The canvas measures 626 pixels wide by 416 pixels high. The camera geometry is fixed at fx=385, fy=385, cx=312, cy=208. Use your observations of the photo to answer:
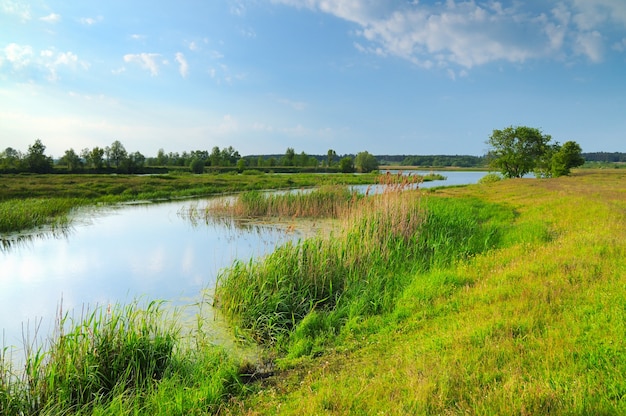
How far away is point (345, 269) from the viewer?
8.98 m

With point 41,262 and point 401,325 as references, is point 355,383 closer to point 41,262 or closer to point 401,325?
point 401,325

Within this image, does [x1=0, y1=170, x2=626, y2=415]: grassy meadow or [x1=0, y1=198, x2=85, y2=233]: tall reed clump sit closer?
[x1=0, y1=170, x2=626, y2=415]: grassy meadow

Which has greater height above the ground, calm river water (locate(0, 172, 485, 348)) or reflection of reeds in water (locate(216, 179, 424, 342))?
reflection of reeds in water (locate(216, 179, 424, 342))

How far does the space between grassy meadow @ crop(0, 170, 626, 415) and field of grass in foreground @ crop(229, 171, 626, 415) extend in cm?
2

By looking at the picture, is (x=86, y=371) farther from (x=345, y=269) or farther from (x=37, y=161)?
(x=37, y=161)

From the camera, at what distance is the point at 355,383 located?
13.6ft

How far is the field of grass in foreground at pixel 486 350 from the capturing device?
11.4ft

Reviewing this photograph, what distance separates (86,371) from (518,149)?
190 feet

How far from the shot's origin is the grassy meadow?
372 centimetres

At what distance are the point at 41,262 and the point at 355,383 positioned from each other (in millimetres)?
12006

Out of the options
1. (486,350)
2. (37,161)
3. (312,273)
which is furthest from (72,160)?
(486,350)

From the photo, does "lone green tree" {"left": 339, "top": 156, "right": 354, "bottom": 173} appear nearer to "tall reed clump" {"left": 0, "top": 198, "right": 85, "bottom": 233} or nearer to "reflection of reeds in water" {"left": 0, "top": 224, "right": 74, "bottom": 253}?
"tall reed clump" {"left": 0, "top": 198, "right": 85, "bottom": 233}

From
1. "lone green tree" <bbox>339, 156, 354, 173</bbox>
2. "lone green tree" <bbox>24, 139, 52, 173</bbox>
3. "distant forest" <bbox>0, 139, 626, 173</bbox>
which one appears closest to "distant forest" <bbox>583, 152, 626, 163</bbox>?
"distant forest" <bbox>0, 139, 626, 173</bbox>

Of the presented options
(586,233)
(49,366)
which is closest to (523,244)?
(586,233)
